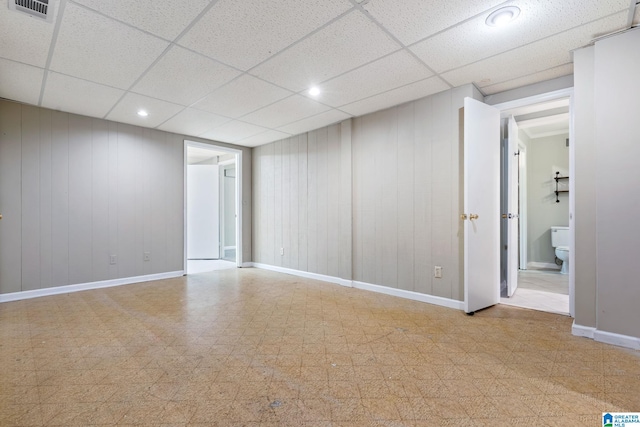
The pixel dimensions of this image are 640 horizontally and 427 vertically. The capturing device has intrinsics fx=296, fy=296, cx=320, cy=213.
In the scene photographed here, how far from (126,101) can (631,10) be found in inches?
180

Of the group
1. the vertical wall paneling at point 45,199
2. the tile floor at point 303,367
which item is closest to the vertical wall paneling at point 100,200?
the vertical wall paneling at point 45,199

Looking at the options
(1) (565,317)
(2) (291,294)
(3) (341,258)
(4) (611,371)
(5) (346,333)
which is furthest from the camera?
(3) (341,258)

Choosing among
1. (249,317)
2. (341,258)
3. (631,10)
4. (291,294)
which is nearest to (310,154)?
(341,258)

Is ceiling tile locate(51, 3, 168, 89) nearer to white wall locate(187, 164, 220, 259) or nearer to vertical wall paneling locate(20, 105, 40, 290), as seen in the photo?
vertical wall paneling locate(20, 105, 40, 290)

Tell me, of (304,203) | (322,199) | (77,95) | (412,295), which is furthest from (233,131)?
(412,295)

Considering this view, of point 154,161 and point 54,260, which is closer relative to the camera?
point 54,260

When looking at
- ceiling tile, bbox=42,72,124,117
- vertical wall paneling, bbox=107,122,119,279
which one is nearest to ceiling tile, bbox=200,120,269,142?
vertical wall paneling, bbox=107,122,119,279

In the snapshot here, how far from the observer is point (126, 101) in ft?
11.4

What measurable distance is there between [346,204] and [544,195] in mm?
4159

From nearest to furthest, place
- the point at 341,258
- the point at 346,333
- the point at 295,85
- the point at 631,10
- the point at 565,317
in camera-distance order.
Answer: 1. the point at 631,10
2. the point at 346,333
3. the point at 565,317
4. the point at 295,85
5. the point at 341,258

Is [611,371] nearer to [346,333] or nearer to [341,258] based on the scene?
[346,333]

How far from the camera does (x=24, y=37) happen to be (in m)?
2.17

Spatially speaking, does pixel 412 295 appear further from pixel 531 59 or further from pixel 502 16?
pixel 502 16

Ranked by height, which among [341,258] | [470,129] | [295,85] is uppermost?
[295,85]
